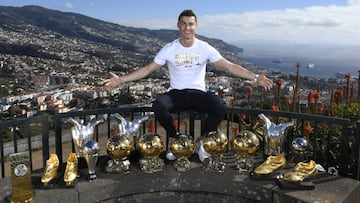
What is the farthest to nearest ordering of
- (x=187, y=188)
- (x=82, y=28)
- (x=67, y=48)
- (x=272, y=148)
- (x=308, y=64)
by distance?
(x=82, y=28)
(x=67, y=48)
(x=308, y=64)
(x=272, y=148)
(x=187, y=188)

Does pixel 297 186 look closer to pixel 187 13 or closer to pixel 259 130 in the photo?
pixel 259 130

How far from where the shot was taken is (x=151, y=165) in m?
3.89

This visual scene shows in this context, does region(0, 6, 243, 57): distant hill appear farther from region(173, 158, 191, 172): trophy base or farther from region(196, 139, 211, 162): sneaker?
region(173, 158, 191, 172): trophy base

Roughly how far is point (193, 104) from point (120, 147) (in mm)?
1070

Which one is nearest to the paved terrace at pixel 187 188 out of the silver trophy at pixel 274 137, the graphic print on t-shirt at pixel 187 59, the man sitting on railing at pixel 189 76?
the silver trophy at pixel 274 137

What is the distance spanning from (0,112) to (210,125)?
5.87 metres

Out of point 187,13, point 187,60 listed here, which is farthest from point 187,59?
point 187,13

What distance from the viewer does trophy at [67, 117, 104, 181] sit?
141 inches

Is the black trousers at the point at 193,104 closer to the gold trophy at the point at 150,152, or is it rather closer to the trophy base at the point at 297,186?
the gold trophy at the point at 150,152

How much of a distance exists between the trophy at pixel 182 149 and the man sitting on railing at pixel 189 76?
26cm

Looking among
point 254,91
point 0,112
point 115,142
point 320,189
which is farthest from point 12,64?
point 320,189

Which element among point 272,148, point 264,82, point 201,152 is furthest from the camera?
point 264,82

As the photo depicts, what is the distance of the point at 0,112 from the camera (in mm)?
8117

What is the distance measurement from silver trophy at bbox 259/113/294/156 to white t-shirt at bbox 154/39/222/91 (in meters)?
0.95
